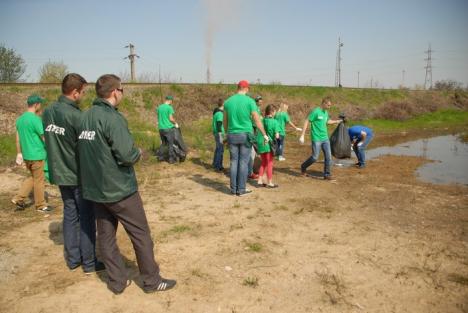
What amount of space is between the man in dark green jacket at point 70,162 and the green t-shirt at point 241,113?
313 cm

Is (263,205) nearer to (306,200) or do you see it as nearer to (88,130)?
(306,200)

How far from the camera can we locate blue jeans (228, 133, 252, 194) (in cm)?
Result: 677

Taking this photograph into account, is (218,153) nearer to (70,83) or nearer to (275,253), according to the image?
(275,253)

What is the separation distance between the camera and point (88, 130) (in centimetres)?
336

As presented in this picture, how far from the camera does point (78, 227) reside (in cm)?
423

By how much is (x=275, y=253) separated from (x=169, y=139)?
6.15 metres

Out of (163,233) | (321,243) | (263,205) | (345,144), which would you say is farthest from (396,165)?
(163,233)

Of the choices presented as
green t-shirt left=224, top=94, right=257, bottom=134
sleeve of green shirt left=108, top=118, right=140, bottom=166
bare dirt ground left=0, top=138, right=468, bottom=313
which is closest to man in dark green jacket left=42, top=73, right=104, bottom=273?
bare dirt ground left=0, top=138, right=468, bottom=313

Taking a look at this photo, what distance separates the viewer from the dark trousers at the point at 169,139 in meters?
9.95

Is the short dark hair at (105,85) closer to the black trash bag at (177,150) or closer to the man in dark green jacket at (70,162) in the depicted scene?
the man in dark green jacket at (70,162)

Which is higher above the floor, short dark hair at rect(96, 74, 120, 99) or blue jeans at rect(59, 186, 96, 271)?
short dark hair at rect(96, 74, 120, 99)

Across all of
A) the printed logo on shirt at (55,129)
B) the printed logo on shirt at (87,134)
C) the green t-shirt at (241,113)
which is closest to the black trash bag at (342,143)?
the green t-shirt at (241,113)

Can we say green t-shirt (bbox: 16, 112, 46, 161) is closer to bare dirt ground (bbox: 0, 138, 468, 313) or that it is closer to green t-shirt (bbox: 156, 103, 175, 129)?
bare dirt ground (bbox: 0, 138, 468, 313)

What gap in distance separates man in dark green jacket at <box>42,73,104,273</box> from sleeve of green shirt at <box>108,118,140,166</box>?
2.58ft
